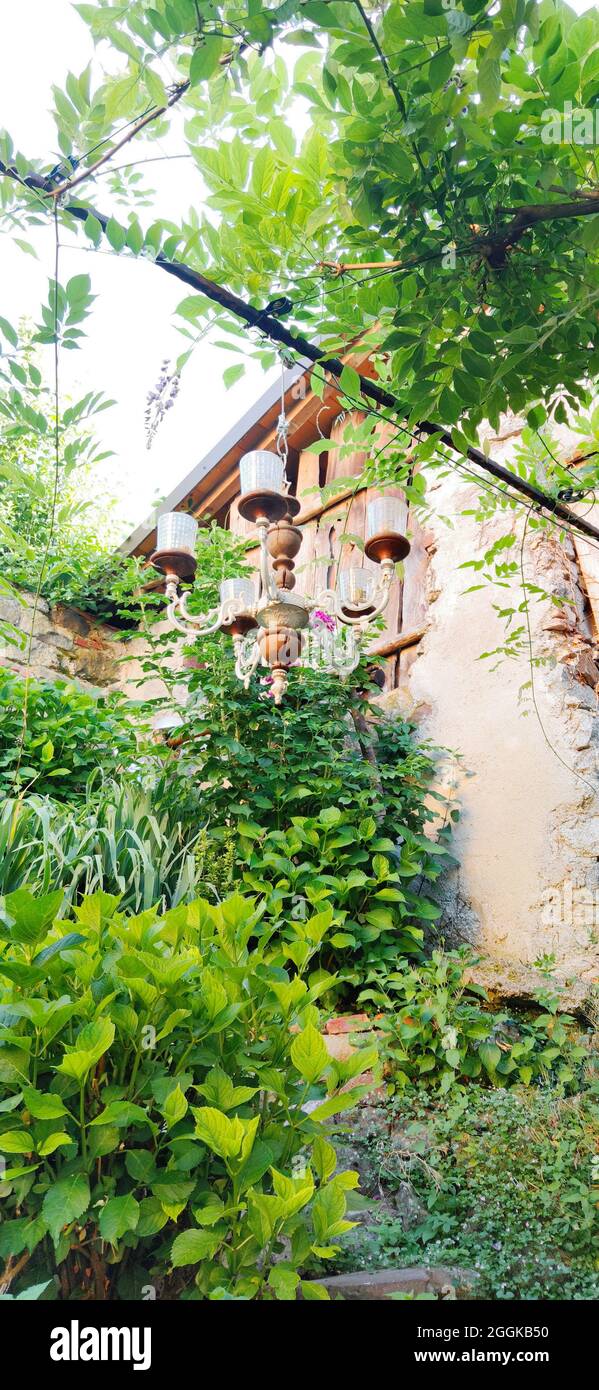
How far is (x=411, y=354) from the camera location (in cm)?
136

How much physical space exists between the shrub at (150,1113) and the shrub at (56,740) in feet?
8.26

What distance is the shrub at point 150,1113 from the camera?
1.15m

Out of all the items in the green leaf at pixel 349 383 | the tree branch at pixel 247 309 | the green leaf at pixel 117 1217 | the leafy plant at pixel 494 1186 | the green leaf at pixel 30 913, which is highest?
the tree branch at pixel 247 309

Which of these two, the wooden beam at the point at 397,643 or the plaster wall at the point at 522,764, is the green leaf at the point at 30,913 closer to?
the plaster wall at the point at 522,764

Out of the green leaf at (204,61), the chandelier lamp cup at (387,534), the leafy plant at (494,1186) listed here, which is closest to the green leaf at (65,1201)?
the leafy plant at (494,1186)

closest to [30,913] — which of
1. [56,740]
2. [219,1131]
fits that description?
[219,1131]

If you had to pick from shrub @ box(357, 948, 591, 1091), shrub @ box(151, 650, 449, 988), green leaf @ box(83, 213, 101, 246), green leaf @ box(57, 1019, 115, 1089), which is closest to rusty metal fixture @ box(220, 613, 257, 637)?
shrub @ box(151, 650, 449, 988)

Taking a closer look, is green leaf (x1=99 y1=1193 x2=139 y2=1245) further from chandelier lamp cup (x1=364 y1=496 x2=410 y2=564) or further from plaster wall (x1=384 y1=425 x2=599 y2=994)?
plaster wall (x1=384 y1=425 x2=599 y2=994)

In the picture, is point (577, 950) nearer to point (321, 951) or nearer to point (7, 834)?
point (321, 951)

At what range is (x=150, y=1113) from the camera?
1327mm

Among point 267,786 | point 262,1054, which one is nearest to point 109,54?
point 262,1054

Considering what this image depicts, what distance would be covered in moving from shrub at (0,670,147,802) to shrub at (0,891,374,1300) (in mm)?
2518

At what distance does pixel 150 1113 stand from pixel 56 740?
2.96 meters

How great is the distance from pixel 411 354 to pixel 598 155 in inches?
14.5
